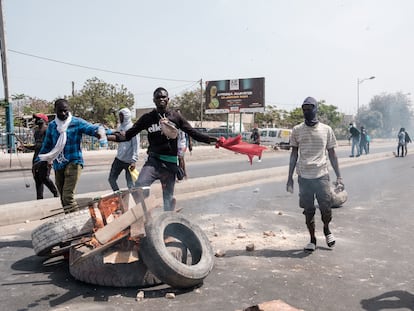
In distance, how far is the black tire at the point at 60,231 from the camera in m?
4.31

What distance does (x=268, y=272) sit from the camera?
14.4 ft

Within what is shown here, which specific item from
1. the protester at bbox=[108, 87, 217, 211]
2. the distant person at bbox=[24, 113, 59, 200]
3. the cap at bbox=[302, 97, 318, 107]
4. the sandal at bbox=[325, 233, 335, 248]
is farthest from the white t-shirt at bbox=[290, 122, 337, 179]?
the distant person at bbox=[24, 113, 59, 200]

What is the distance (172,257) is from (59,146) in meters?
2.12

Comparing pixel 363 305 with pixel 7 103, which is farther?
pixel 7 103

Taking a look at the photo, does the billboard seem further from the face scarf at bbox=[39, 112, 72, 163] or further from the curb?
the face scarf at bbox=[39, 112, 72, 163]

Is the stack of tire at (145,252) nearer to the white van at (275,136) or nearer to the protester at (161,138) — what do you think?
the protester at (161,138)

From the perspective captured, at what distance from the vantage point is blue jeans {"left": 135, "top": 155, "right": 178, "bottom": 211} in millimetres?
4863

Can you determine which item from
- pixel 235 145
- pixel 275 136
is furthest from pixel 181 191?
pixel 275 136

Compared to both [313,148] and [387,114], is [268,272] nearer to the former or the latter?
[313,148]

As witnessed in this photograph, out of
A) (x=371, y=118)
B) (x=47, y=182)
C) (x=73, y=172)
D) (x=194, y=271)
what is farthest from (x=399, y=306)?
(x=371, y=118)

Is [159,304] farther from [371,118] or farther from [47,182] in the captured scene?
[371,118]

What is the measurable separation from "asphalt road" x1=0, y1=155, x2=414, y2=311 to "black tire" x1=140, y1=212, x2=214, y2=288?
0.50 ft

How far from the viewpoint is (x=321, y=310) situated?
3473mm

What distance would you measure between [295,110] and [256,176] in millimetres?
49462
